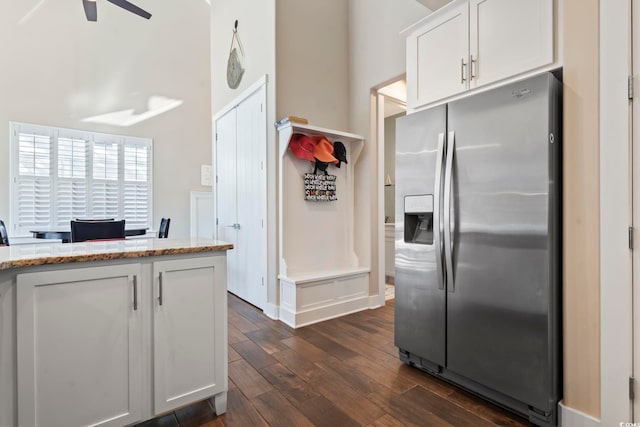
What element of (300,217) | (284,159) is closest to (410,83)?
(284,159)

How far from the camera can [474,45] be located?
75.6 inches

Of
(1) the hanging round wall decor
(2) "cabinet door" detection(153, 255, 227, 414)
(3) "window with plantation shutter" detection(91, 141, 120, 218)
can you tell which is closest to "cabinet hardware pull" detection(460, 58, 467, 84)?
(2) "cabinet door" detection(153, 255, 227, 414)

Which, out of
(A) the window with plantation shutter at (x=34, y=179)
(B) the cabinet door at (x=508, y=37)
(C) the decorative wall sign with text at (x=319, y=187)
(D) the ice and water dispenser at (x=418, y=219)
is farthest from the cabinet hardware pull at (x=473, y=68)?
(A) the window with plantation shutter at (x=34, y=179)

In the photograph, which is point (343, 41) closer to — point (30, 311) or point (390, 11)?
point (390, 11)

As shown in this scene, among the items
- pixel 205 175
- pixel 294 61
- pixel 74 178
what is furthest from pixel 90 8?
pixel 205 175

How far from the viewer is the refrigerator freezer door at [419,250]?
6.64ft

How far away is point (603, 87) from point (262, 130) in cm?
285

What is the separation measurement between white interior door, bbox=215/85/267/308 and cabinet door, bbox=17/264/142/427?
6.62 feet

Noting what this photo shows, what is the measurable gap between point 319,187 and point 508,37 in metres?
2.12

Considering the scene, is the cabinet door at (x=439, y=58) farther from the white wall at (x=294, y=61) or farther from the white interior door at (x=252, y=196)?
the white interior door at (x=252, y=196)

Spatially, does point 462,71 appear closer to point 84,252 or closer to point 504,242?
point 504,242

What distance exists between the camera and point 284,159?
3.26 meters

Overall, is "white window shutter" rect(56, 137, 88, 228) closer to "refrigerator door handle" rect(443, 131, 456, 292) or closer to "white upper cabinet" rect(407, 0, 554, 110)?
"white upper cabinet" rect(407, 0, 554, 110)

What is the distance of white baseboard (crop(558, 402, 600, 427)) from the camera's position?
1.50 m
